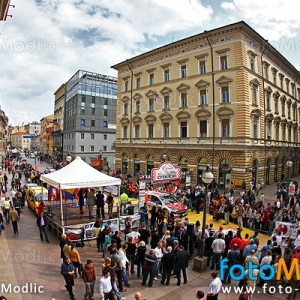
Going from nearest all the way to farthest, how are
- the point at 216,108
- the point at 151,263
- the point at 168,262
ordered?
the point at 151,263, the point at 168,262, the point at 216,108

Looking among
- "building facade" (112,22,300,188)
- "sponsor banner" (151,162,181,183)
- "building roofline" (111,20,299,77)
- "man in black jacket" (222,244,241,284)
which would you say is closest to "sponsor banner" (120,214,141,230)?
"sponsor banner" (151,162,181,183)

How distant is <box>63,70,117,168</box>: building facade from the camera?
57.9 m

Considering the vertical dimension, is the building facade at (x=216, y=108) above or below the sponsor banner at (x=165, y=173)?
above

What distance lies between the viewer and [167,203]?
1741cm

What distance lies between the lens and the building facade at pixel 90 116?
57906 mm

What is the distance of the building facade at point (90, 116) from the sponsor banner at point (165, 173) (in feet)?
128

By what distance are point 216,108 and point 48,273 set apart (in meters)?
24.2

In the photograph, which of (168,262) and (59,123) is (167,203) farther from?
(59,123)

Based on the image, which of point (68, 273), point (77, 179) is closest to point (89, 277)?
point (68, 273)

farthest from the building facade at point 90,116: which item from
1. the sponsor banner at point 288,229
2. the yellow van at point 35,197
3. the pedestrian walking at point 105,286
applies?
the pedestrian walking at point 105,286

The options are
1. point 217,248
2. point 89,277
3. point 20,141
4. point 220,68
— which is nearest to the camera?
point 89,277

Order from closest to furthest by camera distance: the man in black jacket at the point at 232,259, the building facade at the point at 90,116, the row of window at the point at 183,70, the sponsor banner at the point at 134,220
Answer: the man in black jacket at the point at 232,259 → the sponsor banner at the point at 134,220 → the row of window at the point at 183,70 → the building facade at the point at 90,116

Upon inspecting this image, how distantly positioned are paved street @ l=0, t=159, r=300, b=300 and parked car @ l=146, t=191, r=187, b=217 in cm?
555

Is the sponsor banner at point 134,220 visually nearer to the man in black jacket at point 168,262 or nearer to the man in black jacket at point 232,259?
the man in black jacket at point 168,262
